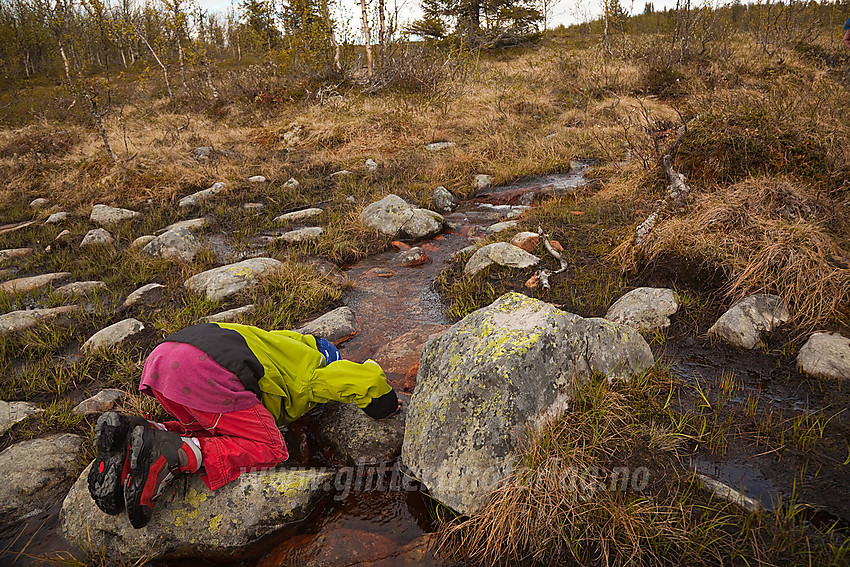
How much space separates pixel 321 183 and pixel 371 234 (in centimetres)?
359

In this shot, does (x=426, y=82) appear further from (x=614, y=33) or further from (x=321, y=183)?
(x=614, y=33)

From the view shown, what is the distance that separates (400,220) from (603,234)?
3.12m

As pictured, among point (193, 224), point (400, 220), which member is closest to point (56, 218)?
point (193, 224)

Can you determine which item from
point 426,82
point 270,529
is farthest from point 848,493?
point 426,82

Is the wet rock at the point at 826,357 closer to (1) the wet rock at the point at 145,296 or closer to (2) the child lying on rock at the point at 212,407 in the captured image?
(2) the child lying on rock at the point at 212,407

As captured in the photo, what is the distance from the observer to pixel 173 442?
7.69 feet

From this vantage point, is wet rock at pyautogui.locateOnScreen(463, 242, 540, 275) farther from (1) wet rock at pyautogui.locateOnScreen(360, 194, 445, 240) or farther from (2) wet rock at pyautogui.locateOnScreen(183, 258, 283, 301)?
(2) wet rock at pyautogui.locateOnScreen(183, 258, 283, 301)

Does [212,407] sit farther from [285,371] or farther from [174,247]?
[174,247]

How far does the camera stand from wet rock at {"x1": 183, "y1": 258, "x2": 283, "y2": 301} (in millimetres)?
5316

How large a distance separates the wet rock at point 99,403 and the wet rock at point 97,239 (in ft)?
15.6

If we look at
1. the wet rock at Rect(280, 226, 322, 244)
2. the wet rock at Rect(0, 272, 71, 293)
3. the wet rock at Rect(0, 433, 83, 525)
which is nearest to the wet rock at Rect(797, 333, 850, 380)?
the wet rock at Rect(0, 433, 83, 525)

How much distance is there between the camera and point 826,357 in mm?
3027

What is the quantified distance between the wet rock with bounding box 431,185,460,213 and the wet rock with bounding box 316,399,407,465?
561 centimetres

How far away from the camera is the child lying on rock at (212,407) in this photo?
222cm
